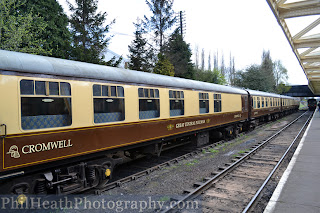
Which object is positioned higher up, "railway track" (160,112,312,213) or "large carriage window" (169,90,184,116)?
"large carriage window" (169,90,184,116)

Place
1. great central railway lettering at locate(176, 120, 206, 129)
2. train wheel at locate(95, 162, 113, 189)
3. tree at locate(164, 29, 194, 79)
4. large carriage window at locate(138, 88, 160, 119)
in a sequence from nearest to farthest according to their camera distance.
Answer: train wheel at locate(95, 162, 113, 189)
large carriage window at locate(138, 88, 160, 119)
great central railway lettering at locate(176, 120, 206, 129)
tree at locate(164, 29, 194, 79)

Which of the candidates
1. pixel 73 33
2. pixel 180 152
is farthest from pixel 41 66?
pixel 73 33

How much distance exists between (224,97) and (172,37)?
16773 mm

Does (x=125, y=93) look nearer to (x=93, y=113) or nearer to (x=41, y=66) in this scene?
(x=93, y=113)

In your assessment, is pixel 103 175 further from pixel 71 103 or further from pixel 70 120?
pixel 71 103

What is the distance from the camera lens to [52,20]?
20.4 m

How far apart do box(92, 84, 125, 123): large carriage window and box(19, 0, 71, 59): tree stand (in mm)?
14652

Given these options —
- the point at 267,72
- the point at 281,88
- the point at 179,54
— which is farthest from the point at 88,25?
the point at 281,88

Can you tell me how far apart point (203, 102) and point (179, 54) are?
18.0 m

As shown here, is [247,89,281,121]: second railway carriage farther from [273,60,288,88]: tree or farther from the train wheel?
[273,60,288,88]: tree

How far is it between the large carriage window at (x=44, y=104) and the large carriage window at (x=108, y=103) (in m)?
0.74

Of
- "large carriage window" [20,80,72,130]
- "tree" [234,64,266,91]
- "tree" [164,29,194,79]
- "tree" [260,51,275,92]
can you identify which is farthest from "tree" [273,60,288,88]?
"large carriage window" [20,80,72,130]

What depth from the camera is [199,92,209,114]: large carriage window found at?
1009 centimetres

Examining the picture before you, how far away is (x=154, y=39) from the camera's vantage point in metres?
26.1
